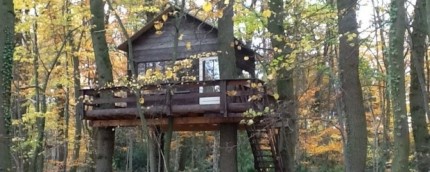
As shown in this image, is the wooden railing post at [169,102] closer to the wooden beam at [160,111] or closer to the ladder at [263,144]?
the wooden beam at [160,111]

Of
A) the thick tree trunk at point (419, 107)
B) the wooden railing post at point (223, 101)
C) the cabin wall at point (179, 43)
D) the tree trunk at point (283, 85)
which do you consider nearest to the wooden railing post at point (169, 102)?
the wooden railing post at point (223, 101)

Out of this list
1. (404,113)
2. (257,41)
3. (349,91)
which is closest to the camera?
(404,113)

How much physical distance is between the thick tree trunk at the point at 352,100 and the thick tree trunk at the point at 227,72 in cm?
428

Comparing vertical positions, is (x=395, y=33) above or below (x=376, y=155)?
above

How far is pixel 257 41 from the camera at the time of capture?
21875 mm

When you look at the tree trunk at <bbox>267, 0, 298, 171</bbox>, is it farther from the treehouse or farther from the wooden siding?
the wooden siding

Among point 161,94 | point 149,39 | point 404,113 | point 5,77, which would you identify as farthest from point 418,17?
point 149,39

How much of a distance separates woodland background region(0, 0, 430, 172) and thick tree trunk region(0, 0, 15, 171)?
0.05 feet

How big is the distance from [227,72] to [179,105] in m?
1.54

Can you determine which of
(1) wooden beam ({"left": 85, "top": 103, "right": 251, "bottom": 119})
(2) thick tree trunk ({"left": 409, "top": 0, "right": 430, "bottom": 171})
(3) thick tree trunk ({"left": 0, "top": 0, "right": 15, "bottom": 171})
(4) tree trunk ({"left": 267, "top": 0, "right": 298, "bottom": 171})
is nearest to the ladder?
(4) tree trunk ({"left": 267, "top": 0, "right": 298, "bottom": 171})

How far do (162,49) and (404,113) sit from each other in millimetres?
9628

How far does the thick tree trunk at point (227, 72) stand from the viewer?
38.8 ft

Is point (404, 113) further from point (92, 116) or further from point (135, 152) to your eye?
point (135, 152)

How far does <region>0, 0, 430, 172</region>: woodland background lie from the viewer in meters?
6.83
